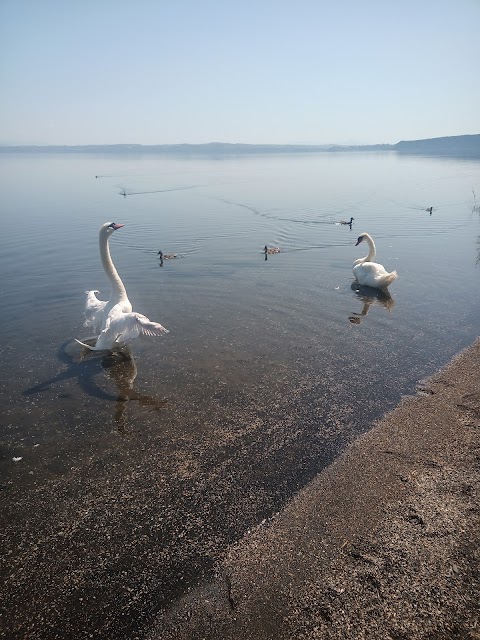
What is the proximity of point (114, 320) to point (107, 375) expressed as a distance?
123 centimetres

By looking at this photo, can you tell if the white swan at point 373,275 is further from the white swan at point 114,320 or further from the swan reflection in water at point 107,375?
the swan reflection in water at point 107,375

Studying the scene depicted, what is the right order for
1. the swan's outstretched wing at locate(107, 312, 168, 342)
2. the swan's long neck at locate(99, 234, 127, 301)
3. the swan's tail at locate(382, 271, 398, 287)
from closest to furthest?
the swan's outstretched wing at locate(107, 312, 168, 342)
the swan's long neck at locate(99, 234, 127, 301)
the swan's tail at locate(382, 271, 398, 287)

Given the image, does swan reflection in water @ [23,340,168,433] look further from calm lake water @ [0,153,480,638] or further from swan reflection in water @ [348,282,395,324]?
swan reflection in water @ [348,282,395,324]

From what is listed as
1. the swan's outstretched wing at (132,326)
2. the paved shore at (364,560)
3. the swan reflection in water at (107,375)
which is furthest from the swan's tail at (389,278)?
the swan reflection in water at (107,375)

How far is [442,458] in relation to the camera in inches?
258

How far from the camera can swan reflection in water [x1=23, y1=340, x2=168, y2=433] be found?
858 cm

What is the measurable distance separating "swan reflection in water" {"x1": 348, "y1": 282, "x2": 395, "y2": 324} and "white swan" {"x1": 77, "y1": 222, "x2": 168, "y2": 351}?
19.7 ft

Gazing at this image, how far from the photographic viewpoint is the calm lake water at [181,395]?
5227 millimetres

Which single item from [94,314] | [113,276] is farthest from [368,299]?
[94,314]

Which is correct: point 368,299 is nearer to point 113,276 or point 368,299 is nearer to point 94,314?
point 113,276

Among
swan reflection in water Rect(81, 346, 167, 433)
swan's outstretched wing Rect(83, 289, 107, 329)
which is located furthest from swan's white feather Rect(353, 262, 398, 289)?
swan's outstretched wing Rect(83, 289, 107, 329)

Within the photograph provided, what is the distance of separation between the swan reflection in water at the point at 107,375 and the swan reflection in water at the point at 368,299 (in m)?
6.23

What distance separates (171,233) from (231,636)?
2243 centimetres

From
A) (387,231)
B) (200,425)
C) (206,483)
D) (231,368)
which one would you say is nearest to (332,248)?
(387,231)
